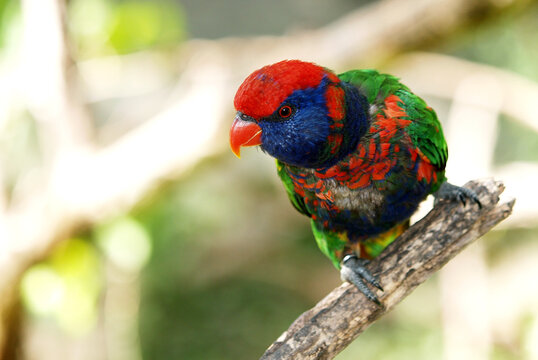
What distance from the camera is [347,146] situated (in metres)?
1.66

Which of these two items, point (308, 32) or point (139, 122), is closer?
point (308, 32)

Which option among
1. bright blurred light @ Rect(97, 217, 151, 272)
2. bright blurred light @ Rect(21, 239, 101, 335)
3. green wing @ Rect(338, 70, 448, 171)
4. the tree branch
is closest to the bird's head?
green wing @ Rect(338, 70, 448, 171)

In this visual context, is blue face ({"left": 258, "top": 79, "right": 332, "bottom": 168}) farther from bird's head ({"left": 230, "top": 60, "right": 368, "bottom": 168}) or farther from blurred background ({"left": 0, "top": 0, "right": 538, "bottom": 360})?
blurred background ({"left": 0, "top": 0, "right": 538, "bottom": 360})

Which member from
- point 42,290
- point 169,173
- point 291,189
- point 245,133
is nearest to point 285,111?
point 245,133

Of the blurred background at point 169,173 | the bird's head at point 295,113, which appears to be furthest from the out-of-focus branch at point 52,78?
the bird's head at point 295,113

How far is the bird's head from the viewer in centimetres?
152

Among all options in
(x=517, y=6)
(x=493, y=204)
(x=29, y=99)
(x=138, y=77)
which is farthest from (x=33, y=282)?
(x=517, y=6)

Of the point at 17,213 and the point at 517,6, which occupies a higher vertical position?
the point at 17,213

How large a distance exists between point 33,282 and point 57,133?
3.19 feet

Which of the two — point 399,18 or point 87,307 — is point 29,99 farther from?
point 399,18

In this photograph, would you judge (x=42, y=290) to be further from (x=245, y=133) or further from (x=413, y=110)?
(x=413, y=110)

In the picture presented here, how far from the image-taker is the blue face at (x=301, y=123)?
1545 millimetres

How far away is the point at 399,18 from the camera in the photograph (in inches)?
129

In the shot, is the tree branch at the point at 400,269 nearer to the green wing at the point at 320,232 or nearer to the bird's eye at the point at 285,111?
the green wing at the point at 320,232
